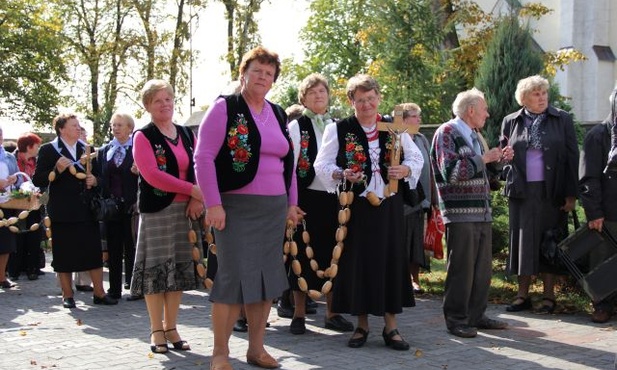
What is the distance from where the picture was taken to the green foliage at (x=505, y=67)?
12.6m

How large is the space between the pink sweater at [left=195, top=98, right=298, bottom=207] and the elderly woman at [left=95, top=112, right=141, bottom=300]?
13.0 feet

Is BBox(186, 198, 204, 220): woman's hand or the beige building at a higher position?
the beige building

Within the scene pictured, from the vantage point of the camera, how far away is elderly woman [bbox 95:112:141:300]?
9.11 meters

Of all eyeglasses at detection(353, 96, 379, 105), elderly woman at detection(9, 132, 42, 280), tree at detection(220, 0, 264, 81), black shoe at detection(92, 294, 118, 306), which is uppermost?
tree at detection(220, 0, 264, 81)

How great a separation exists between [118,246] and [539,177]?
4628mm

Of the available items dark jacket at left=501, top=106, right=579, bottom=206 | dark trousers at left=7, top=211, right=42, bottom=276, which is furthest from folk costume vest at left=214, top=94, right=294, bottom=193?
dark trousers at left=7, top=211, right=42, bottom=276

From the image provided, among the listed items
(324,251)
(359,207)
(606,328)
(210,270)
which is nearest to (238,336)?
(210,270)

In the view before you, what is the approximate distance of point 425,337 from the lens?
6.85m

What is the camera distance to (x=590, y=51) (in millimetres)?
31562

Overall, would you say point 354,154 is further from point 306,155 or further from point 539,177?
point 539,177

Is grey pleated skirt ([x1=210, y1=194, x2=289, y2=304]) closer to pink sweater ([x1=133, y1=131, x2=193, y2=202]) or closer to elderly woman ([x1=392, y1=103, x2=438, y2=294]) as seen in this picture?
pink sweater ([x1=133, y1=131, x2=193, y2=202])

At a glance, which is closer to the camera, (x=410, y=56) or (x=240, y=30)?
(x=410, y=56)

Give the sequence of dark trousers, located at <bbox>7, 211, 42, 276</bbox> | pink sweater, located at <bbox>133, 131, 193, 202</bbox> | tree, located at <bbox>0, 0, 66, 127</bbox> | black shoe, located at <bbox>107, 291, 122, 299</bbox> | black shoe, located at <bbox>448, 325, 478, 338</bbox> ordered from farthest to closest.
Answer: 1. tree, located at <bbox>0, 0, 66, 127</bbox>
2. dark trousers, located at <bbox>7, 211, 42, 276</bbox>
3. black shoe, located at <bbox>107, 291, 122, 299</bbox>
4. black shoe, located at <bbox>448, 325, 478, 338</bbox>
5. pink sweater, located at <bbox>133, 131, 193, 202</bbox>

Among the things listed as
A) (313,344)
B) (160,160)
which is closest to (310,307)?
(313,344)
